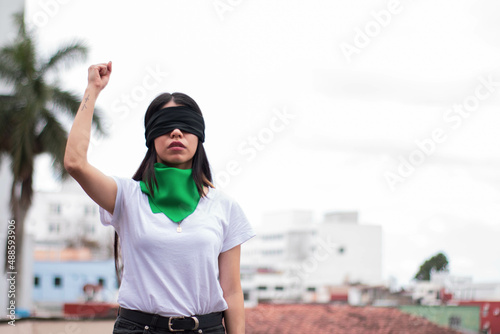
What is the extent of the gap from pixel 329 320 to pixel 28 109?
35.3 feet

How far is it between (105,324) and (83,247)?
66.9m

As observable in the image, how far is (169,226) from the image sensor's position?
6.72 feet

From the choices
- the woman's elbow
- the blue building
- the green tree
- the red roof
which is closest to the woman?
the woman's elbow

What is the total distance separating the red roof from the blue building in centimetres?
3271

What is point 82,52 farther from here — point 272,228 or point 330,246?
point 272,228

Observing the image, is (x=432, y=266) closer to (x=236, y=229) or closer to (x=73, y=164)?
(x=236, y=229)

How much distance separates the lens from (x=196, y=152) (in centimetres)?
223

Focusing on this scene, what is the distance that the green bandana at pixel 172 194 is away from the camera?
208cm

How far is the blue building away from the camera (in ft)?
173

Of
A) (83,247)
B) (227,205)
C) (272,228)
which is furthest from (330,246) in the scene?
(227,205)

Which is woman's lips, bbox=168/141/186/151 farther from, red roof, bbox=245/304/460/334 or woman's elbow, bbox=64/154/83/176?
red roof, bbox=245/304/460/334

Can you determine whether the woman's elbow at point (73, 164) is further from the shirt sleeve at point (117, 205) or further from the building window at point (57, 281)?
the building window at point (57, 281)

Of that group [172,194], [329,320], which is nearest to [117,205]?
[172,194]

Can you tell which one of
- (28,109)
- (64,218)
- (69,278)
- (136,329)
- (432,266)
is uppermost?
(28,109)
